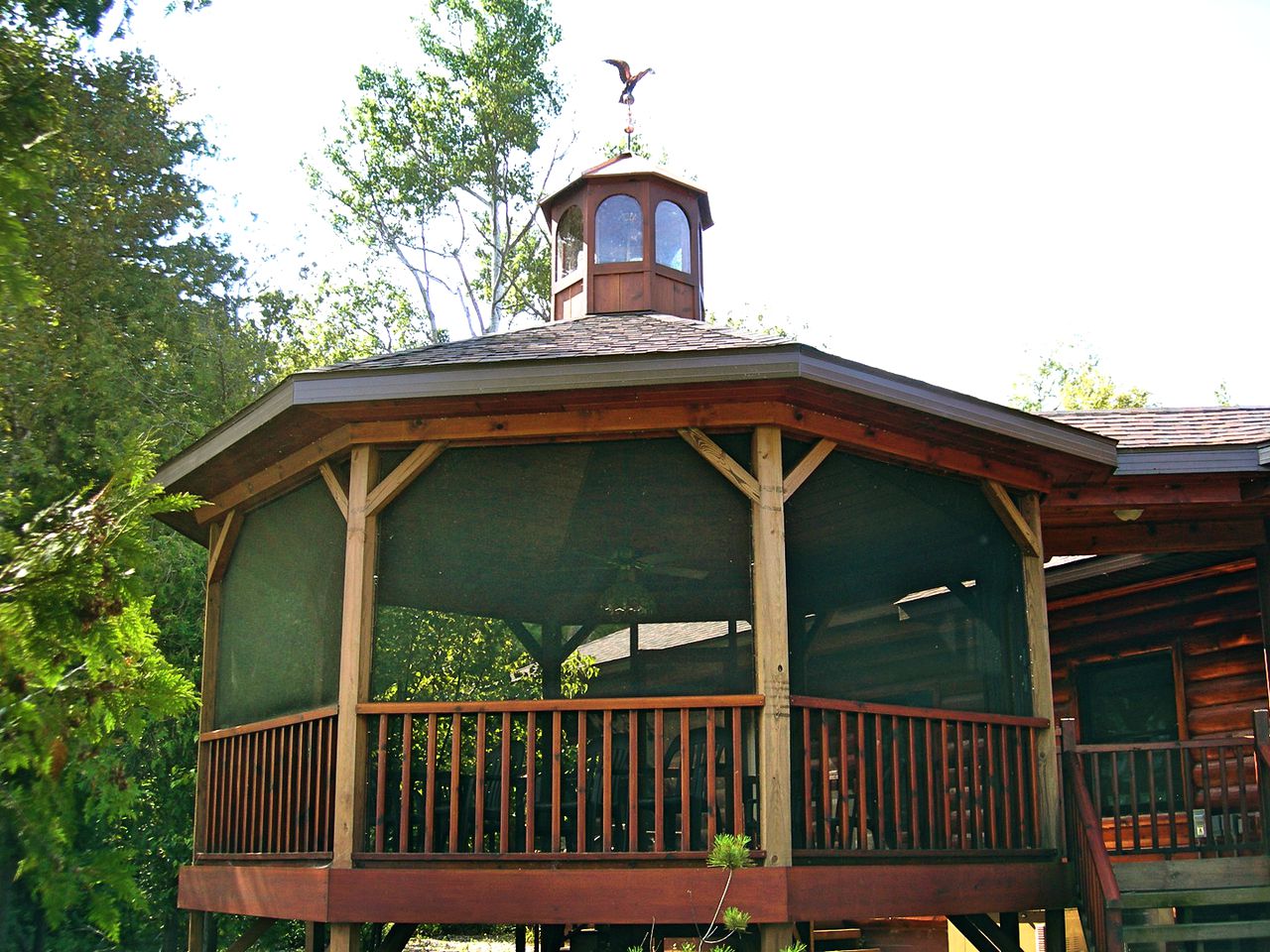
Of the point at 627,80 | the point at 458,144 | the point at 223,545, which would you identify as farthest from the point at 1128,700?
the point at 458,144

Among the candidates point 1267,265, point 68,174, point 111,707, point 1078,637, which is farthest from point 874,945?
point 1267,265

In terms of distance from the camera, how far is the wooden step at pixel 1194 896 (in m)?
7.33

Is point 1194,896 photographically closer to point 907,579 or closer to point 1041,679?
point 1041,679

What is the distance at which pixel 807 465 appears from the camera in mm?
7277

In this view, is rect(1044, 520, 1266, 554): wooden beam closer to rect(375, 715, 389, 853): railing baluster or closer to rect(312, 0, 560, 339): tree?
rect(375, 715, 389, 853): railing baluster

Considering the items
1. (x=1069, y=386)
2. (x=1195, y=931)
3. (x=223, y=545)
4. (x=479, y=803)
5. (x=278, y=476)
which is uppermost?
(x=1069, y=386)

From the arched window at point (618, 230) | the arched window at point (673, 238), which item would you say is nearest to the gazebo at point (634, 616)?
the arched window at point (618, 230)

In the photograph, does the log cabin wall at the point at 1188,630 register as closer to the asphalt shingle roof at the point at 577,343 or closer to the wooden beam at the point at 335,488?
the asphalt shingle roof at the point at 577,343

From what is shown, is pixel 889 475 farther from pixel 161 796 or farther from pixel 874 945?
pixel 161 796

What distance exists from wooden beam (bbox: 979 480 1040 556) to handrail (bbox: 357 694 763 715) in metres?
2.47

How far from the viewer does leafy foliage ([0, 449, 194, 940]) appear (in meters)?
4.51

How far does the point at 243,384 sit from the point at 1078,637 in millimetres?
13732

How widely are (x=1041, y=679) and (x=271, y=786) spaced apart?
4842 mm

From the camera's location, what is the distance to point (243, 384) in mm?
20500
